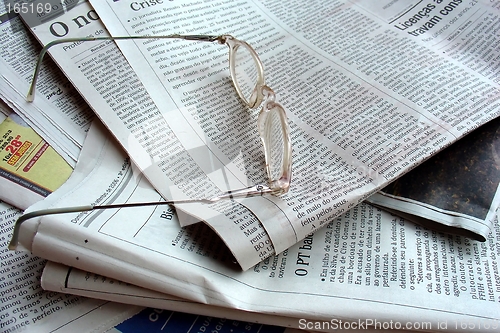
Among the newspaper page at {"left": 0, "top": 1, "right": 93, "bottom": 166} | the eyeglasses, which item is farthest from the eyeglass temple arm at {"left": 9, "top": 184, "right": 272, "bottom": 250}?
the newspaper page at {"left": 0, "top": 1, "right": 93, "bottom": 166}

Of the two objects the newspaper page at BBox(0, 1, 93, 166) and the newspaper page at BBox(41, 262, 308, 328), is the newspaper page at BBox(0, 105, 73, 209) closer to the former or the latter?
the newspaper page at BBox(0, 1, 93, 166)

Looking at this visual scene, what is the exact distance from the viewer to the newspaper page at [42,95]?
1.65 feet

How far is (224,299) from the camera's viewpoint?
1.18ft

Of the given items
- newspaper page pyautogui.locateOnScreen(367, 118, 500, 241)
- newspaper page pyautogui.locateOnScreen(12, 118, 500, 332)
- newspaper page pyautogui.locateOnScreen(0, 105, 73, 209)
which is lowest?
newspaper page pyautogui.locateOnScreen(367, 118, 500, 241)

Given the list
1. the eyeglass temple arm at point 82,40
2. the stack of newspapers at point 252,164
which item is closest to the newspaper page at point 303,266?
the stack of newspapers at point 252,164

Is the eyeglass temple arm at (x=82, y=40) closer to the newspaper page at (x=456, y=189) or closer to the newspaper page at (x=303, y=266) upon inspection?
the newspaper page at (x=303, y=266)

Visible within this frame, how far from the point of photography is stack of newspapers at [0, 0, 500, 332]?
14.7 inches

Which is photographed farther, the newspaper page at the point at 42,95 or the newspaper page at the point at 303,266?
the newspaper page at the point at 42,95

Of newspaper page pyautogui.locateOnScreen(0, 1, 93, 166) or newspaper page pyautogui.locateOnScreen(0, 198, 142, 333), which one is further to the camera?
newspaper page pyautogui.locateOnScreen(0, 1, 93, 166)

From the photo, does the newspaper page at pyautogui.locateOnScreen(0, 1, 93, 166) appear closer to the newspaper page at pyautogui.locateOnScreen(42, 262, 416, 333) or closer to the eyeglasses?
the eyeglasses

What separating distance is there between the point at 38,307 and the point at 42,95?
271 millimetres

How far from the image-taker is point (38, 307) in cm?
38

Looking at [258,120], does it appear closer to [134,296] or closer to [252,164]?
[252,164]

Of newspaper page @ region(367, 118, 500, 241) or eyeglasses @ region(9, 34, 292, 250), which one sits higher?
eyeglasses @ region(9, 34, 292, 250)
